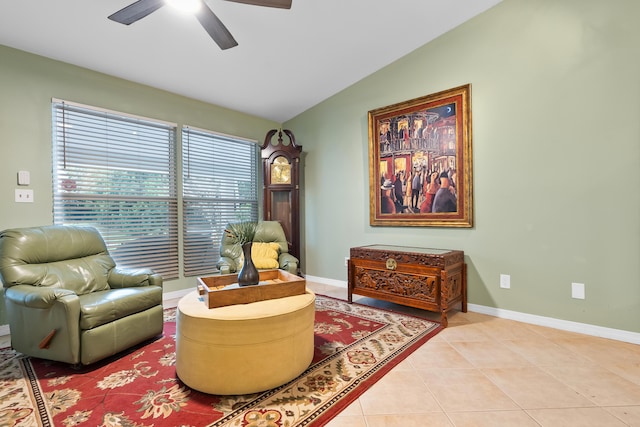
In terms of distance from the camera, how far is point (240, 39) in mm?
2959

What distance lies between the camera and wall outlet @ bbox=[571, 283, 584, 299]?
8.44 ft

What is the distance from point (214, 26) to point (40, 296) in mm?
2160

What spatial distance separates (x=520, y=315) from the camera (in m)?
2.87

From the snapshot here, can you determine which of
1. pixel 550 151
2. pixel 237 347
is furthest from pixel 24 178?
pixel 550 151

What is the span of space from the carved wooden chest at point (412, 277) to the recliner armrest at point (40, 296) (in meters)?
2.50

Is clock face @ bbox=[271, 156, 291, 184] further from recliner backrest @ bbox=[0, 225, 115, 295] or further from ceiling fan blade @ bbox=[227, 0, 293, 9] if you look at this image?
ceiling fan blade @ bbox=[227, 0, 293, 9]

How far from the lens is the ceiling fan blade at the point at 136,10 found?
196cm

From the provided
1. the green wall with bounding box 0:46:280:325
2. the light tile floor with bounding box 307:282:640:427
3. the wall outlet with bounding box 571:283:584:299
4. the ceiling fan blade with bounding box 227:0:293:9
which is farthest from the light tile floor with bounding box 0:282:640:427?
the ceiling fan blade with bounding box 227:0:293:9

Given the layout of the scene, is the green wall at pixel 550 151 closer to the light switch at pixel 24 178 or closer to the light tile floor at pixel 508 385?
the light tile floor at pixel 508 385

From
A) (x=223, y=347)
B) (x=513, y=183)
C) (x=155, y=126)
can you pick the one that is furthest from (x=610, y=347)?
(x=155, y=126)

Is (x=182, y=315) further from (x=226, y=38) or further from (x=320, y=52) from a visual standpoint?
(x=320, y=52)

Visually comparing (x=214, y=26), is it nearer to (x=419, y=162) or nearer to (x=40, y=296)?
(x=40, y=296)

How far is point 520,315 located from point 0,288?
4658 mm

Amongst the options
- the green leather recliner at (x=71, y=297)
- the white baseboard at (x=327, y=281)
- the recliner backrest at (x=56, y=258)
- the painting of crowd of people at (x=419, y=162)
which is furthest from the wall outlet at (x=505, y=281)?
the recliner backrest at (x=56, y=258)
